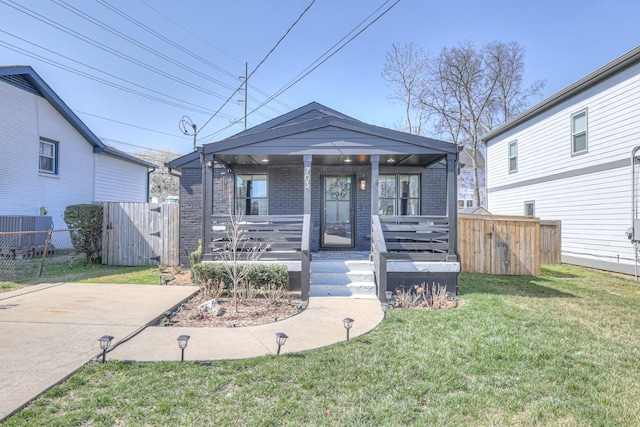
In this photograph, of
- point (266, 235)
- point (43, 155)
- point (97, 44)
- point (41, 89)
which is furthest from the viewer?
point (97, 44)

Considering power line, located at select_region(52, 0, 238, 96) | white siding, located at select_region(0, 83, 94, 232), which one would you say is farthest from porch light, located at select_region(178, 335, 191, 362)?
power line, located at select_region(52, 0, 238, 96)

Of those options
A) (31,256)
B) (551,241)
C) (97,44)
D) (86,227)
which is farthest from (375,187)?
(97,44)

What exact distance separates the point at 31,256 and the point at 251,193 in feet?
24.1

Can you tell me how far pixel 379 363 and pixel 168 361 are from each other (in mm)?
2088

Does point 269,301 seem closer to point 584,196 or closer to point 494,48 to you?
point 584,196

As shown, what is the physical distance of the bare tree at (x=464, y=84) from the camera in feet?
77.8

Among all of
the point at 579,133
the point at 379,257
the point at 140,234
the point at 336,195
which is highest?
the point at 579,133

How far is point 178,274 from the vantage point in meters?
8.54

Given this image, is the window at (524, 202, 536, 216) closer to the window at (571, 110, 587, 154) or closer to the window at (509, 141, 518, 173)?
the window at (509, 141, 518, 173)

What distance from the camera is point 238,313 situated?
5180mm

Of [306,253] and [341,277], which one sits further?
[341,277]

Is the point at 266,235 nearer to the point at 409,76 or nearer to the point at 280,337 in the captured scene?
the point at 280,337

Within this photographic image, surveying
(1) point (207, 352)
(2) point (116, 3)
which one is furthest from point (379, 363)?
(2) point (116, 3)

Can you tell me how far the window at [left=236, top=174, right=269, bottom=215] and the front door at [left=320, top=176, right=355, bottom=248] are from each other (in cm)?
170
